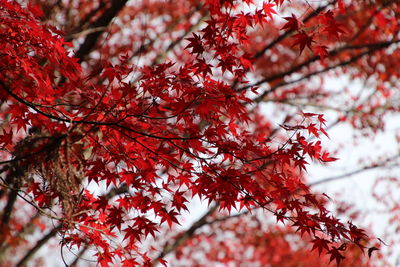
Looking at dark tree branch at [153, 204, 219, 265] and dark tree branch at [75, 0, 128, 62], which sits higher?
dark tree branch at [75, 0, 128, 62]

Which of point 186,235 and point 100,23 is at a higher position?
point 100,23

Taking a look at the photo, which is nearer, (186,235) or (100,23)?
(100,23)

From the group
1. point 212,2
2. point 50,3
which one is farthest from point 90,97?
point 50,3

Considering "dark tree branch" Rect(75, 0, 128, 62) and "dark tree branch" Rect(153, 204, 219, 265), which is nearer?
"dark tree branch" Rect(75, 0, 128, 62)

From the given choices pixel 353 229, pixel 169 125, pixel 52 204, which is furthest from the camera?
pixel 52 204

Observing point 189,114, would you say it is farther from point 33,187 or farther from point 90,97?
point 33,187

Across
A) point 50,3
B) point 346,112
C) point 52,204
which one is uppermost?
point 346,112

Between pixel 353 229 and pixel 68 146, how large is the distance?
8.82ft

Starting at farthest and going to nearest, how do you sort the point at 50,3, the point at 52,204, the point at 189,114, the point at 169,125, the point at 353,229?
the point at 50,3, the point at 52,204, the point at 169,125, the point at 189,114, the point at 353,229

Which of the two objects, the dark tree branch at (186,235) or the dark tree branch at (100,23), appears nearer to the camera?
the dark tree branch at (100,23)

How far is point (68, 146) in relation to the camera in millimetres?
3598

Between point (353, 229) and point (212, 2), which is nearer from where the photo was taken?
point (353, 229)

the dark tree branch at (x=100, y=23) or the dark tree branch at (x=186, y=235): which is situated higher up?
the dark tree branch at (x=100, y=23)

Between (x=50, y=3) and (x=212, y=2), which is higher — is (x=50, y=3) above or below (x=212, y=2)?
above
